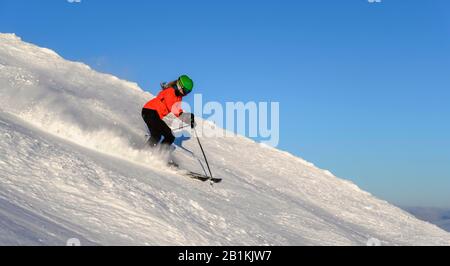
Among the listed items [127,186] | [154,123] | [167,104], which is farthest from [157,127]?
[127,186]

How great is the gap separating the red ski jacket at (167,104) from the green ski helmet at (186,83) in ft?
0.81

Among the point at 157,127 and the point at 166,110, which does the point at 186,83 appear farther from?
the point at 157,127

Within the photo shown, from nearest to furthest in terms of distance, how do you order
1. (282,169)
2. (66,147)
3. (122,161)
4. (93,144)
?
(66,147), (122,161), (93,144), (282,169)

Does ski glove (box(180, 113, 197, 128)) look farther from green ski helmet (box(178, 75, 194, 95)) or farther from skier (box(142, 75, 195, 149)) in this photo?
green ski helmet (box(178, 75, 194, 95))

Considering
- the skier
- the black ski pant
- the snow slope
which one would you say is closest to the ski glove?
the skier

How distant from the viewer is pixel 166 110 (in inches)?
496

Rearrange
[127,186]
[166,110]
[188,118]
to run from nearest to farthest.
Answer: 1. [127,186]
2. [188,118]
3. [166,110]

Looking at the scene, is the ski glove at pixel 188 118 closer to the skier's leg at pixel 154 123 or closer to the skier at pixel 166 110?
the skier at pixel 166 110

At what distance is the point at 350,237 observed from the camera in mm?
11656

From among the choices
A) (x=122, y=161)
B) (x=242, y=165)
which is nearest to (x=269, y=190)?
(x=242, y=165)

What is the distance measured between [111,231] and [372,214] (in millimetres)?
11545

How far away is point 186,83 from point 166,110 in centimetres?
83

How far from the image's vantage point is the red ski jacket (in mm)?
12539

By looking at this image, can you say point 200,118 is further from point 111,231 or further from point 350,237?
point 111,231
